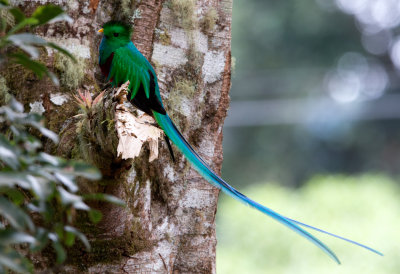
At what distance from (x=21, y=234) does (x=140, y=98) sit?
1101 mm

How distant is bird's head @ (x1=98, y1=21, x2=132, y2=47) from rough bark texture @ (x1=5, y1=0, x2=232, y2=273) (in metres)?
0.03

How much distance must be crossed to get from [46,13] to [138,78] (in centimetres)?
87

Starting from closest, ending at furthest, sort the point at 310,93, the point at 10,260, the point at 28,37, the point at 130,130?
the point at 10,260, the point at 28,37, the point at 130,130, the point at 310,93

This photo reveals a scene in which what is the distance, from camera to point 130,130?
1263mm

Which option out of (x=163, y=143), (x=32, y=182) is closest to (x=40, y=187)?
(x=32, y=182)

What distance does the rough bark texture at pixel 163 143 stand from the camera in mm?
1385

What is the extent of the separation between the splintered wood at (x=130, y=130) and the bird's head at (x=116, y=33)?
410mm

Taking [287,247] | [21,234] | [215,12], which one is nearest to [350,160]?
[287,247]

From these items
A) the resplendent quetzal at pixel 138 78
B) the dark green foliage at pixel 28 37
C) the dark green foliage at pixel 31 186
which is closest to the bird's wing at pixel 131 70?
the resplendent quetzal at pixel 138 78

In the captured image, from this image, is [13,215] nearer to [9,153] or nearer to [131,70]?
[9,153]

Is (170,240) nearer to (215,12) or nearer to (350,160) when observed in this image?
(215,12)

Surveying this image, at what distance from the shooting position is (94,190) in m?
1.31

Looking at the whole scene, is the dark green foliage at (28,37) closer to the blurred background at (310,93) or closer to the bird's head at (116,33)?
the bird's head at (116,33)

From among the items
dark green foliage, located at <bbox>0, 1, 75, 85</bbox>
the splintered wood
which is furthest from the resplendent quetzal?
dark green foliage, located at <bbox>0, 1, 75, 85</bbox>
